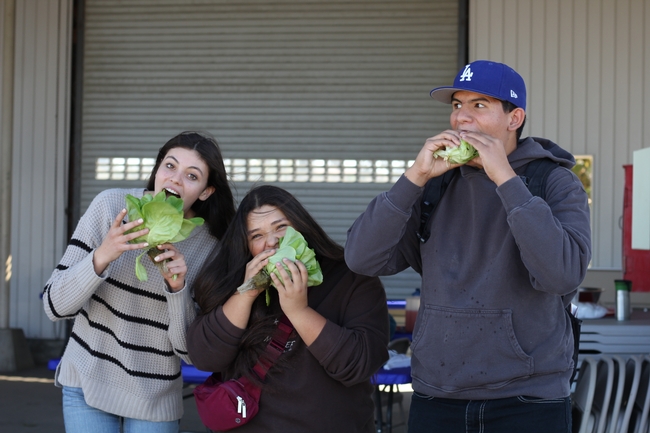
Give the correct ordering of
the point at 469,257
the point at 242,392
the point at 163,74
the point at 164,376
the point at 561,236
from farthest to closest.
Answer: the point at 163,74 → the point at 164,376 → the point at 242,392 → the point at 469,257 → the point at 561,236

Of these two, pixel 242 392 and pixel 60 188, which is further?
pixel 60 188

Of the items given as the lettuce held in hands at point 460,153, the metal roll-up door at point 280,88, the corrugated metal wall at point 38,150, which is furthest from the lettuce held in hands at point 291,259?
the corrugated metal wall at point 38,150

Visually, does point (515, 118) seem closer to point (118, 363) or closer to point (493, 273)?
point (493, 273)

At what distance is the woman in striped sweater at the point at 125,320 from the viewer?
2727mm

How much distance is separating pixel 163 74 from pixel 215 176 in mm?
6143

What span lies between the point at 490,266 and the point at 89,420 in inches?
63.0

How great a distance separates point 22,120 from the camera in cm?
887

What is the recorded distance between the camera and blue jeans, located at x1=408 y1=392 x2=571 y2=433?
2221 millimetres

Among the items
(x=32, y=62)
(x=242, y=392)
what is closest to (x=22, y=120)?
(x=32, y=62)

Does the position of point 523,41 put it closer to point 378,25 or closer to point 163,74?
point 378,25

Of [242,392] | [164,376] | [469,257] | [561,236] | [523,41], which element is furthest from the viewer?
[523,41]

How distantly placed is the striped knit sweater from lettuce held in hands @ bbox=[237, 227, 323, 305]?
1.03 ft

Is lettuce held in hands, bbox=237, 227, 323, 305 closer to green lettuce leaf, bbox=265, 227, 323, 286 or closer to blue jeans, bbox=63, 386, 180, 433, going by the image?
green lettuce leaf, bbox=265, 227, 323, 286

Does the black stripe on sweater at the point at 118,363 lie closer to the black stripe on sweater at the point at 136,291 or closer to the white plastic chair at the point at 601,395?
the black stripe on sweater at the point at 136,291
